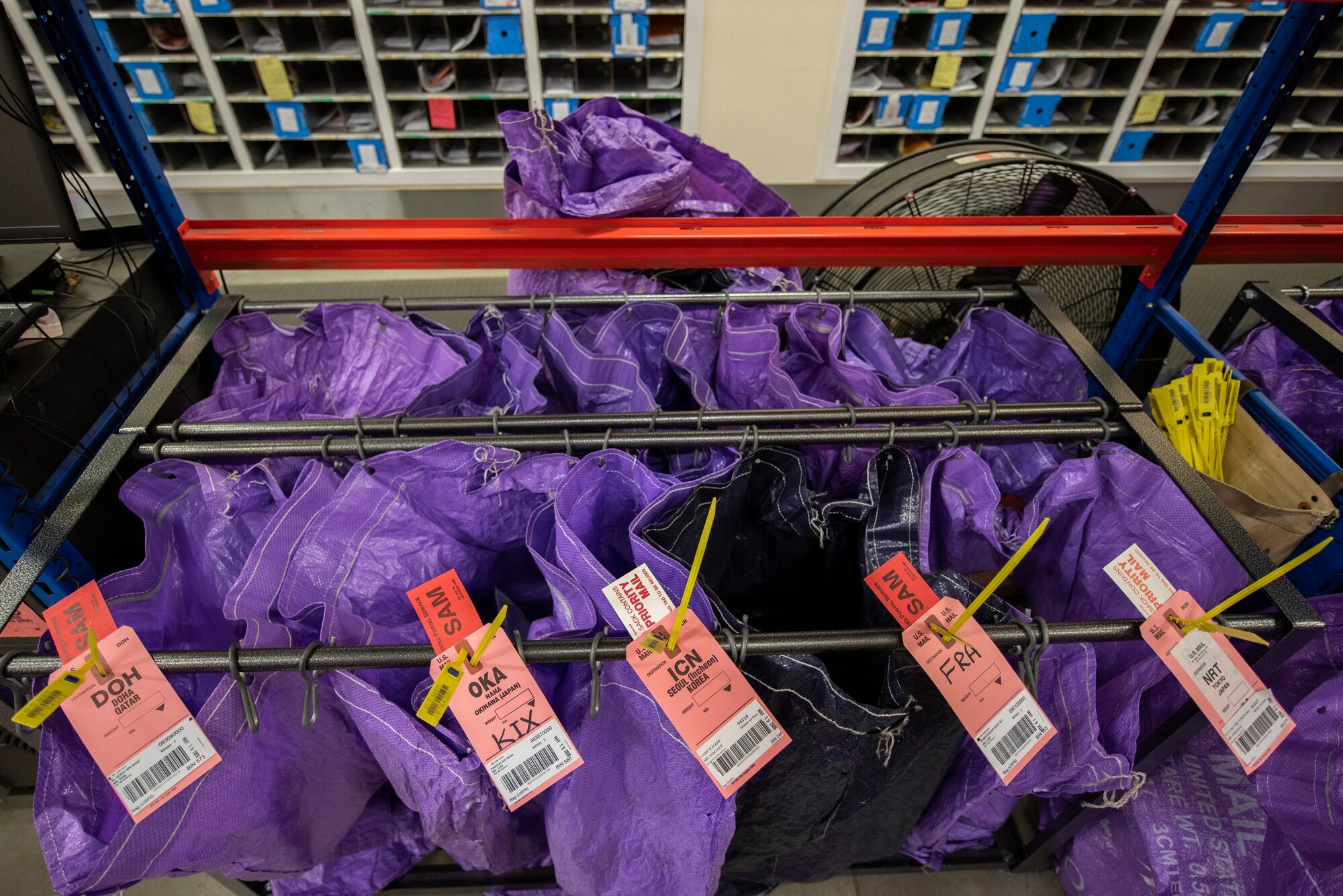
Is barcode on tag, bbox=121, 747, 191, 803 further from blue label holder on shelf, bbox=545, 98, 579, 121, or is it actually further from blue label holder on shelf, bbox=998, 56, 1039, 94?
blue label holder on shelf, bbox=998, 56, 1039, 94

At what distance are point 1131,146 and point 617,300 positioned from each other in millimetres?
3334

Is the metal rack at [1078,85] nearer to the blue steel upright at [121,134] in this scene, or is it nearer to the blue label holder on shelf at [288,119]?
the blue label holder on shelf at [288,119]

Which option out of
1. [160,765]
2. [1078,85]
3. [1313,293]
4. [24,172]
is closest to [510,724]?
[160,765]

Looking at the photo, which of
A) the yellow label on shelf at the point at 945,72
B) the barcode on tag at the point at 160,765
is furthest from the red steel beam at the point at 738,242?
the yellow label on shelf at the point at 945,72

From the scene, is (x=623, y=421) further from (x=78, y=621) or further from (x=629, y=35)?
(x=629, y=35)

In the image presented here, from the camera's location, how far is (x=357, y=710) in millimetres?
866

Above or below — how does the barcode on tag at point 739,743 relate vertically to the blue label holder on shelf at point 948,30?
below

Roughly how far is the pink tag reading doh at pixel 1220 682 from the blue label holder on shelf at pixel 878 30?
2.90m

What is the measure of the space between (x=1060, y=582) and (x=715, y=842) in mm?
→ 664

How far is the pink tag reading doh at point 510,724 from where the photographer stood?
745mm

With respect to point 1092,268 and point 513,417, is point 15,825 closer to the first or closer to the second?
point 513,417

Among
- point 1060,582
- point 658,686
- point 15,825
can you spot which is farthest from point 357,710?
point 15,825

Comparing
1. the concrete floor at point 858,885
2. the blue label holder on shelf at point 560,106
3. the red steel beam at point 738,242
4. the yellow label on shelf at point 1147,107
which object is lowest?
the concrete floor at point 858,885

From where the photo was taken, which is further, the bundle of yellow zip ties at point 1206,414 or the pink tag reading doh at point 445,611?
the bundle of yellow zip ties at point 1206,414
